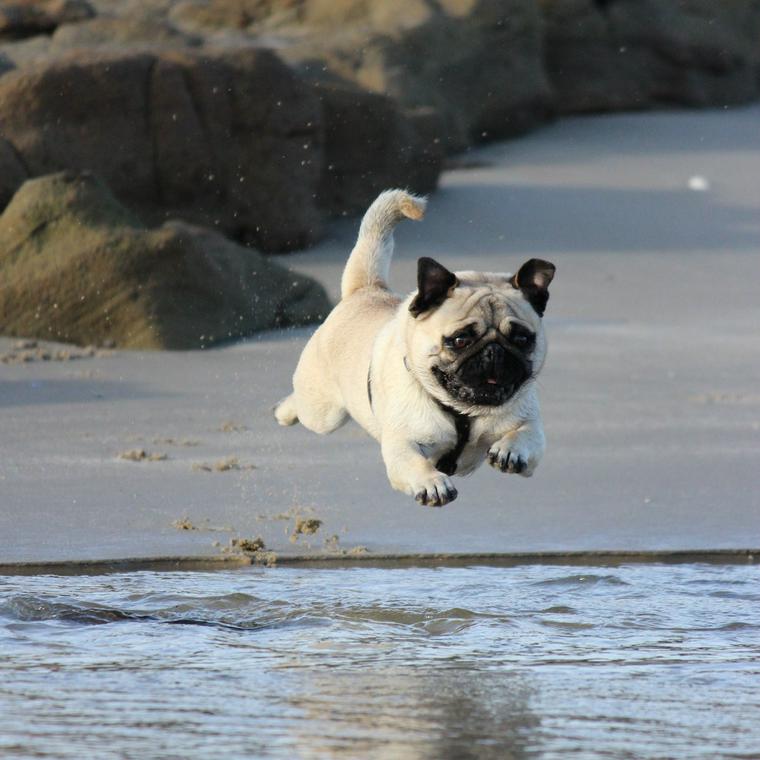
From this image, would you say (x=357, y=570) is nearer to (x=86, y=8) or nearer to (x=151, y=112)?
(x=151, y=112)

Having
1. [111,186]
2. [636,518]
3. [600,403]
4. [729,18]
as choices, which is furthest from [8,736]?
[729,18]

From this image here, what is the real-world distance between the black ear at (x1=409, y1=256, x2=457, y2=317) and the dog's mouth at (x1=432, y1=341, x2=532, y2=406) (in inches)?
10.1

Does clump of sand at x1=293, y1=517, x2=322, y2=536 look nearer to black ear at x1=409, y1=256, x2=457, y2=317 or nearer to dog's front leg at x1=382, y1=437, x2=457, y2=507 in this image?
dog's front leg at x1=382, y1=437, x2=457, y2=507

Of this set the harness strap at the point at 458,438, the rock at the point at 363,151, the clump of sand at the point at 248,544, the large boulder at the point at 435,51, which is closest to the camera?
the harness strap at the point at 458,438

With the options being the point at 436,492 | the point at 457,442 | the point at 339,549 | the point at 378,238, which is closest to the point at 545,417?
the point at 339,549

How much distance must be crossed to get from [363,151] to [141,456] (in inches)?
288

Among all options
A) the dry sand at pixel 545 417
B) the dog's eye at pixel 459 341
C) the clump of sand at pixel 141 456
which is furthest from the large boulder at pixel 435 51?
the dog's eye at pixel 459 341

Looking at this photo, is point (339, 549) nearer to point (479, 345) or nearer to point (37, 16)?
point (479, 345)

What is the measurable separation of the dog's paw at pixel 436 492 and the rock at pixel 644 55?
48.8 ft

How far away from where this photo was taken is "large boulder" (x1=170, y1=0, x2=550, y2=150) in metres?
17.9

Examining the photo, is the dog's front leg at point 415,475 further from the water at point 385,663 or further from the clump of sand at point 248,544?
the clump of sand at point 248,544

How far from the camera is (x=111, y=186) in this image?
1492 centimetres

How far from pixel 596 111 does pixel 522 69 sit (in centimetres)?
149

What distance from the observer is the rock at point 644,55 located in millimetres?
20297
